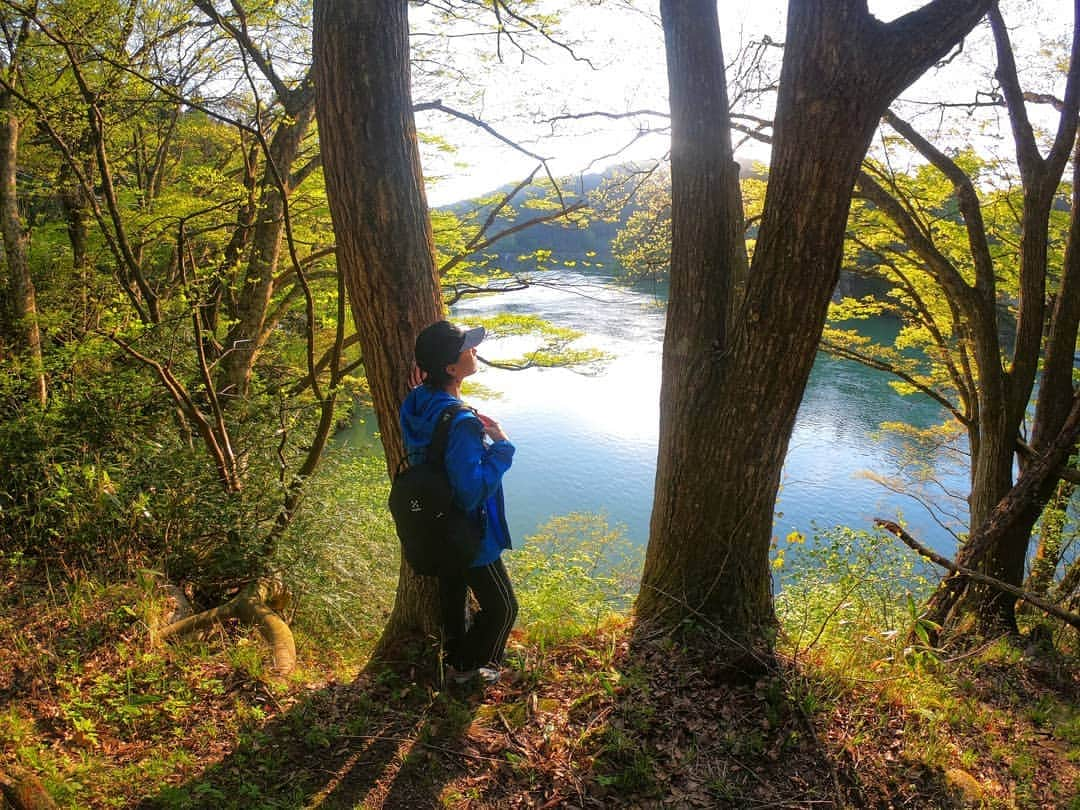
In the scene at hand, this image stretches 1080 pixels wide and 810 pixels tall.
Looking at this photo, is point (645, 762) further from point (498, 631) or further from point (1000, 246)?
point (1000, 246)

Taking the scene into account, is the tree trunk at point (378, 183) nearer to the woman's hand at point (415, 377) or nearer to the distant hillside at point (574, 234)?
the woman's hand at point (415, 377)

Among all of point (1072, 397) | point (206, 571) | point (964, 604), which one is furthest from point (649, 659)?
point (1072, 397)

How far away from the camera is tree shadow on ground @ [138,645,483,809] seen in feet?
6.25

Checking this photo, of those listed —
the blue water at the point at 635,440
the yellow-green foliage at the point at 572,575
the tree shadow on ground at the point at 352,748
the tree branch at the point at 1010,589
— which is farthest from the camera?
the blue water at the point at 635,440

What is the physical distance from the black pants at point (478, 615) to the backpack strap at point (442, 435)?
485mm

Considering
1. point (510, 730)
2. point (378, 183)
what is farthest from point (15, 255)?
point (510, 730)

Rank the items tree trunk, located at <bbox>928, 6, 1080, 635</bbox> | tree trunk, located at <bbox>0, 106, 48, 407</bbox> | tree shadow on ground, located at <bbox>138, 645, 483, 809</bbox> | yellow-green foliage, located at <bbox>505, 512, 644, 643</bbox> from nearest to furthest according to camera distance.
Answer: tree shadow on ground, located at <bbox>138, 645, 483, 809</bbox>
yellow-green foliage, located at <bbox>505, 512, 644, 643</bbox>
tree trunk, located at <bbox>928, 6, 1080, 635</bbox>
tree trunk, located at <bbox>0, 106, 48, 407</bbox>

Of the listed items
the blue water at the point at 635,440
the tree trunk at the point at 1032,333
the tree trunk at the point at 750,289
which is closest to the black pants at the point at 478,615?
the tree trunk at the point at 750,289

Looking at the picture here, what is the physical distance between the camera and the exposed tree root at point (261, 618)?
2.95 metres

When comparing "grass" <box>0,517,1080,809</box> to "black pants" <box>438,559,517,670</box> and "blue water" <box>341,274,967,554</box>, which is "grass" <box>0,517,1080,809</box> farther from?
"blue water" <box>341,274,967,554</box>

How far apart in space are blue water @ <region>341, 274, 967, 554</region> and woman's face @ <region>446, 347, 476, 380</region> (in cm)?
414

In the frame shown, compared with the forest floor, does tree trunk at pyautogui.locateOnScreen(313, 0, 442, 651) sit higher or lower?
higher

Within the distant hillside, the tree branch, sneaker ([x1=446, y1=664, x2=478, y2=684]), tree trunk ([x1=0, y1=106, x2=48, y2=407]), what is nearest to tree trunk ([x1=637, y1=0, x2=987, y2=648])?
the tree branch

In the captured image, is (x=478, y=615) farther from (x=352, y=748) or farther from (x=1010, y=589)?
(x=1010, y=589)
